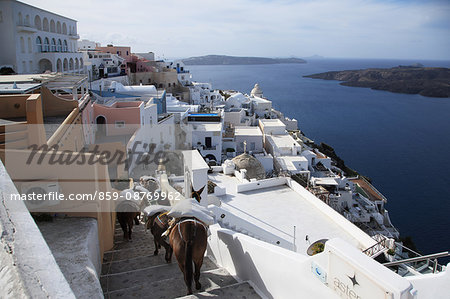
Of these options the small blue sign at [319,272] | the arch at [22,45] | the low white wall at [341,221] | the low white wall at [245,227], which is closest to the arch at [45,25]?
the arch at [22,45]

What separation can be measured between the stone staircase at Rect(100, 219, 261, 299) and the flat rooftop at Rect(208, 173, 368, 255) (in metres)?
6.13

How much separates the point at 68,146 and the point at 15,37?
55.4 ft

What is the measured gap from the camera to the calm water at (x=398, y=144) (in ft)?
96.8

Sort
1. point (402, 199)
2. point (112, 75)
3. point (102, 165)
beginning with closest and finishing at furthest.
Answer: point (102, 165) < point (402, 199) < point (112, 75)

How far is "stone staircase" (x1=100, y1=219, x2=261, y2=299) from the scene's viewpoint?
16.3 ft

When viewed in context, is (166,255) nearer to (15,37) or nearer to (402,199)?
(15,37)

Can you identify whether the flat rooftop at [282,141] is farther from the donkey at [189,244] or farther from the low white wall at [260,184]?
the donkey at [189,244]

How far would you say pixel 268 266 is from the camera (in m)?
4.82

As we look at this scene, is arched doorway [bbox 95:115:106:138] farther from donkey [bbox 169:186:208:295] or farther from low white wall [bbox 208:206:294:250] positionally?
donkey [bbox 169:186:208:295]

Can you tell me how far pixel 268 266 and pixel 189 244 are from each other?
1074 mm

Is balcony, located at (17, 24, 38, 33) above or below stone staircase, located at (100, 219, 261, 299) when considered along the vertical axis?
above

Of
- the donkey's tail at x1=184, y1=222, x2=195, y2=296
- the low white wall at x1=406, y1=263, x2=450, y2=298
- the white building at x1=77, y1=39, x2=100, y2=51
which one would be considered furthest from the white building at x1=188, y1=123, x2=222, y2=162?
the white building at x1=77, y1=39, x2=100, y2=51

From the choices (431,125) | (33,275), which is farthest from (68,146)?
(431,125)

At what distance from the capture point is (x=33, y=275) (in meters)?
1.99
